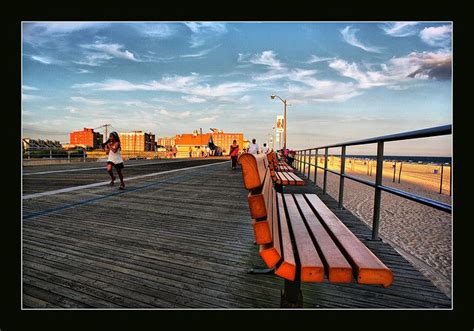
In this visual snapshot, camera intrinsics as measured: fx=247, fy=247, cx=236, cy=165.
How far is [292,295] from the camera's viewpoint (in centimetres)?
147

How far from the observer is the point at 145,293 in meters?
1.79

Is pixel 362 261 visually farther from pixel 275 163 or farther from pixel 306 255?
pixel 275 163

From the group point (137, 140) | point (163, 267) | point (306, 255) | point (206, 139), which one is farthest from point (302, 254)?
point (137, 140)

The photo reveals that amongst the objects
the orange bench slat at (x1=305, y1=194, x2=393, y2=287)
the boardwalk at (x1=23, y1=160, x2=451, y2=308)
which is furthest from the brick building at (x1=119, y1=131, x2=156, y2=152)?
the orange bench slat at (x1=305, y1=194, x2=393, y2=287)

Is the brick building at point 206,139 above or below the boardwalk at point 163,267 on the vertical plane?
above

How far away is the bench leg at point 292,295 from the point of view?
4.83 feet

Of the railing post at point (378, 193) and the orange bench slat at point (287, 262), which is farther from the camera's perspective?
the railing post at point (378, 193)

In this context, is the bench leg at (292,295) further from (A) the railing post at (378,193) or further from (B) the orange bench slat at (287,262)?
(A) the railing post at (378,193)

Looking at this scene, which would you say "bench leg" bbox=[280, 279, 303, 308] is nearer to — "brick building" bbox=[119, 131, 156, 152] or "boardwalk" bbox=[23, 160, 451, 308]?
"boardwalk" bbox=[23, 160, 451, 308]

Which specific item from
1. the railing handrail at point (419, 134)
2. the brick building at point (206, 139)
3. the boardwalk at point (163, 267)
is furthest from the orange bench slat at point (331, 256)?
the brick building at point (206, 139)
